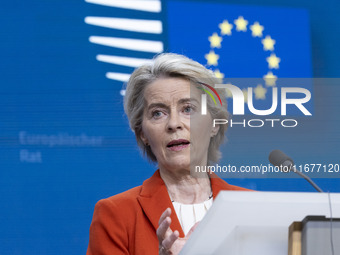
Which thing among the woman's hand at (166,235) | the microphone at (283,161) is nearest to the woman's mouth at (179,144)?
the microphone at (283,161)

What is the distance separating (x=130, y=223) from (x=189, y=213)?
221mm

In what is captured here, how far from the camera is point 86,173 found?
114 inches

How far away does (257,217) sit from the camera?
1.00 m

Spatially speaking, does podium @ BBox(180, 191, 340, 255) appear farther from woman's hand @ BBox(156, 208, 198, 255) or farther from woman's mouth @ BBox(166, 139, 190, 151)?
woman's mouth @ BBox(166, 139, 190, 151)

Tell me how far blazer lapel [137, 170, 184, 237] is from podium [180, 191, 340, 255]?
0.97m

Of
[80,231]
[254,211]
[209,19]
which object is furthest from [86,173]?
[254,211]

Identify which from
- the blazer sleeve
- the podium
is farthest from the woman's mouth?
the podium

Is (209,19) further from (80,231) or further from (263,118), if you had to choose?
(80,231)

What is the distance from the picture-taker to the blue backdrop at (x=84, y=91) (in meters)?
2.88

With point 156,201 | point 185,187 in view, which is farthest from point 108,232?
point 185,187

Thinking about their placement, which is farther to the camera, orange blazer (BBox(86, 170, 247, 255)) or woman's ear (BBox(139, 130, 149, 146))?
woman's ear (BBox(139, 130, 149, 146))

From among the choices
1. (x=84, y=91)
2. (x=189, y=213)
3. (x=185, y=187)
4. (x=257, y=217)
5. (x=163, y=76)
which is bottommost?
(x=257, y=217)

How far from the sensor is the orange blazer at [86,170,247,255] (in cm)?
197

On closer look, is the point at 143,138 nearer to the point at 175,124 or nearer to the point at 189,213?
the point at 175,124
